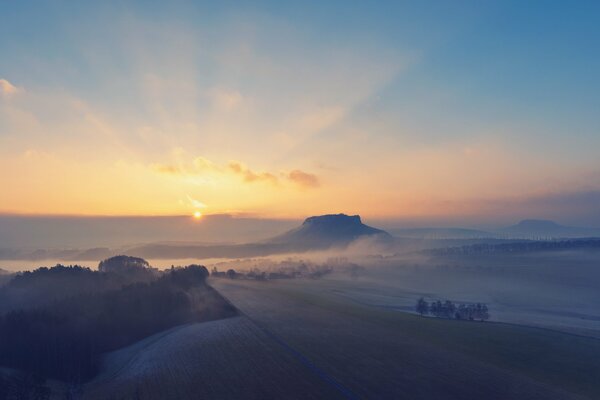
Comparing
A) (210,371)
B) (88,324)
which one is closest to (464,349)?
(210,371)

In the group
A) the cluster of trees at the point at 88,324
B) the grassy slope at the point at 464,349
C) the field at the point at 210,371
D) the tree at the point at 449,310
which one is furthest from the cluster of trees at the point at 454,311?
the field at the point at 210,371

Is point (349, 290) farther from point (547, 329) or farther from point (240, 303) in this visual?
point (547, 329)

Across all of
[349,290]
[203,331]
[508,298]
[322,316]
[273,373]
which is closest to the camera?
[273,373]

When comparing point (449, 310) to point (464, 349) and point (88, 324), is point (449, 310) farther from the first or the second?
point (88, 324)

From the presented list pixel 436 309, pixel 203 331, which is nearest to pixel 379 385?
pixel 203 331

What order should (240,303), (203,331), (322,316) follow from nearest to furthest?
(203,331)
(322,316)
(240,303)

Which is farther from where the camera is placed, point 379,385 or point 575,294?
point 575,294
